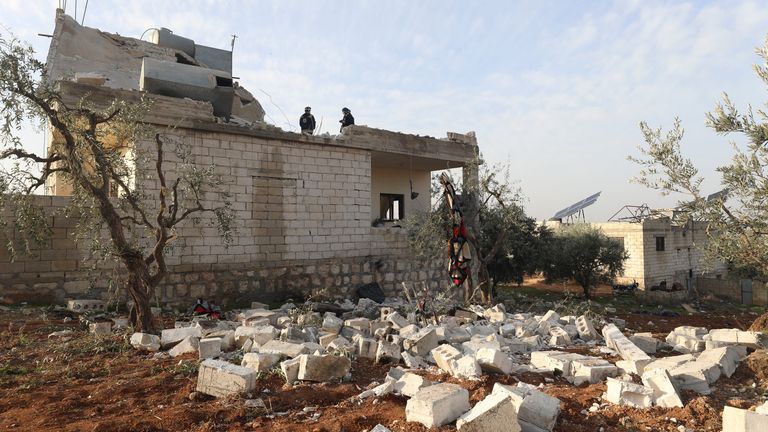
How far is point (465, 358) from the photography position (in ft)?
17.6

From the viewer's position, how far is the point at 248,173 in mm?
11602

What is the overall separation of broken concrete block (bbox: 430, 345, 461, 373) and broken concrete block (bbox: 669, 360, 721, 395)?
2182mm

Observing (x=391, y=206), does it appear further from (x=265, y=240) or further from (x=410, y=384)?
(x=410, y=384)

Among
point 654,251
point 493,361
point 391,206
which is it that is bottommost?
point 493,361

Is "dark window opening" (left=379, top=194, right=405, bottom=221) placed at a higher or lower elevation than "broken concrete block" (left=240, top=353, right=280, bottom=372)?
higher

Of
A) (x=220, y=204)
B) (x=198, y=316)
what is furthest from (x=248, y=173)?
(x=198, y=316)

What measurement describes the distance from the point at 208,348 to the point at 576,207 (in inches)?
1160

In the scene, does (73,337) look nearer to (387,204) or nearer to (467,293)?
(467,293)

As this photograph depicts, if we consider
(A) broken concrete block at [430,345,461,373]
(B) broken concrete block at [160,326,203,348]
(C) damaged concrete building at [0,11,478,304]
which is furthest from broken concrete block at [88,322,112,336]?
(A) broken concrete block at [430,345,461,373]

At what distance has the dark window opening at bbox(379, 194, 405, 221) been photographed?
18969mm

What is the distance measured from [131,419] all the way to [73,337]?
3.99 meters

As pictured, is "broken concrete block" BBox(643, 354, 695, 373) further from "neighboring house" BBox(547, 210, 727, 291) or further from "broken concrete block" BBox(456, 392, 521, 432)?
"neighboring house" BBox(547, 210, 727, 291)

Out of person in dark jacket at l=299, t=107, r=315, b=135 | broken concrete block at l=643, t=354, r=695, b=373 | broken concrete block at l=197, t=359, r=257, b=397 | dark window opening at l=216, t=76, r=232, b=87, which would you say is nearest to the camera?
broken concrete block at l=197, t=359, r=257, b=397

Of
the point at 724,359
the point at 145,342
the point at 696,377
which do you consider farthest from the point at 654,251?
the point at 145,342
